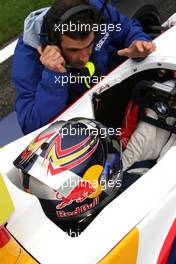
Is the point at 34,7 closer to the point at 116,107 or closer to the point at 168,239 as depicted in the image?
the point at 116,107

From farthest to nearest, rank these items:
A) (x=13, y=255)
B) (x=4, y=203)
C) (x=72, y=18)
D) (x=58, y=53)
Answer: (x=58, y=53)
(x=72, y=18)
(x=13, y=255)
(x=4, y=203)

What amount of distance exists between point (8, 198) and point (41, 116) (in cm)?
104

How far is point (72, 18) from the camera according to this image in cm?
192

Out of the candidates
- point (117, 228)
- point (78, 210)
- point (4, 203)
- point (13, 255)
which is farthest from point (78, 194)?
point (4, 203)

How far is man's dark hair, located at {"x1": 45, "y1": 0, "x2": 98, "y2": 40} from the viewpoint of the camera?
1.92m

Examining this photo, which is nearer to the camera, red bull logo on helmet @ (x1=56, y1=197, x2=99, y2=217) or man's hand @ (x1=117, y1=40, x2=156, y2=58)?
red bull logo on helmet @ (x1=56, y1=197, x2=99, y2=217)

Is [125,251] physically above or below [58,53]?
below

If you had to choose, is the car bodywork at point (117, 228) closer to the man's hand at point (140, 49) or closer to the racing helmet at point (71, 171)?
the racing helmet at point (71, 171)

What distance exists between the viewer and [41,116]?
222 centimetres

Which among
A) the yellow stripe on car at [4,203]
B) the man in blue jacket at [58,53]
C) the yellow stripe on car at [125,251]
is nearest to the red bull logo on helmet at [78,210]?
the yellow stripe on car at [125,251]

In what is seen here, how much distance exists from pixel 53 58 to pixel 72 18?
0.68 feet

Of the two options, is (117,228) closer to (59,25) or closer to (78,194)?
(78,194)

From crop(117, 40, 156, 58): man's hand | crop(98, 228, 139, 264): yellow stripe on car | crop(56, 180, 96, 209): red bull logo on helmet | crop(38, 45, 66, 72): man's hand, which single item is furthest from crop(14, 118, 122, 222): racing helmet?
crop(117, 40, 156, 58): man's hand

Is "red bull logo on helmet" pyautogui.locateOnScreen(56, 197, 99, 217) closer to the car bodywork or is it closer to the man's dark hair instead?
the car bodywork
